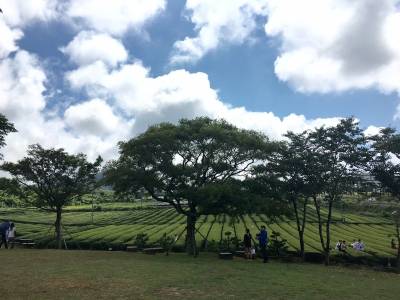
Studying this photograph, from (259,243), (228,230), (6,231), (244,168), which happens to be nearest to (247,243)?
(259,243)

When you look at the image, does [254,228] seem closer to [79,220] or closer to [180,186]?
[180,186]

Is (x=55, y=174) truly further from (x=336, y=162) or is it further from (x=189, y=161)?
(x=336, y=162)

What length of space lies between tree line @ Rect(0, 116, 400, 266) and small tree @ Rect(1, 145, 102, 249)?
8.86 metres

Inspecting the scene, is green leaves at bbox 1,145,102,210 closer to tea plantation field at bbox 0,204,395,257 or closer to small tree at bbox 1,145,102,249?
small tree at bbox 1,145,102,249

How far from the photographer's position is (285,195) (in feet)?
105

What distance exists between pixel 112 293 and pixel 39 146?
28.2 meters

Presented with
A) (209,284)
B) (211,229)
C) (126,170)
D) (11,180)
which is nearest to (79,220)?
(211,229)

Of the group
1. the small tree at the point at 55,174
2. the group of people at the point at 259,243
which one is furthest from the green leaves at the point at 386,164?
the small tree at the point at 55,174

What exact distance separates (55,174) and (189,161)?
1498 centimetres

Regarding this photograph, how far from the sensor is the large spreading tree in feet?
94.2

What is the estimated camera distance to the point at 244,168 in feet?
103

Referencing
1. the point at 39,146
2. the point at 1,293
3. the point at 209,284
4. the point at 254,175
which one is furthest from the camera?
the point at 39,146

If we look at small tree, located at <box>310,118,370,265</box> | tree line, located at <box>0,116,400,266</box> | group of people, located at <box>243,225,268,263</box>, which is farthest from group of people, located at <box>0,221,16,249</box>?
small tree, located at <box>310,118,370,265</box>

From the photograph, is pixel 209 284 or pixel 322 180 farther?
pixel 322 180
